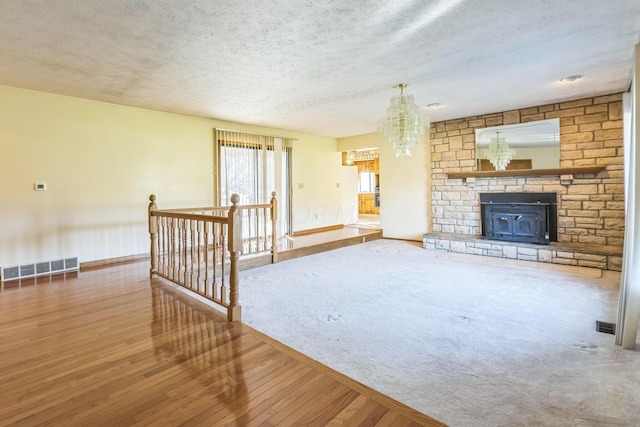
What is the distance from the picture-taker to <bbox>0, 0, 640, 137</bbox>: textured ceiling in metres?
2.46

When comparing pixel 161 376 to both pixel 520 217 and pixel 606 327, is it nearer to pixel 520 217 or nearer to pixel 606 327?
pixel 606 327

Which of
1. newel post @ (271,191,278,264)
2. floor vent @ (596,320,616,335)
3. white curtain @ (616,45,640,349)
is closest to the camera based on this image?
white curtain @ (616,45,640,349)

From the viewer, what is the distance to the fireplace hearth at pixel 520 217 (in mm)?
5531

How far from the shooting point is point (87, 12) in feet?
7.97

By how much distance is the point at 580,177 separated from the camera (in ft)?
17.2

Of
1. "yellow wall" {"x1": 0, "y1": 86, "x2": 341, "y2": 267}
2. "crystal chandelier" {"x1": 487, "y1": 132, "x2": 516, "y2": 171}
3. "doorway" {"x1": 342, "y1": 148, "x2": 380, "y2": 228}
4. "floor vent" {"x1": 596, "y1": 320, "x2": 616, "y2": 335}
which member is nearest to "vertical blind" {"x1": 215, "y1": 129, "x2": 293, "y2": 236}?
"yellow wall" {"x1": 0, "y1": 86, "x2": 341, "y2": 267}

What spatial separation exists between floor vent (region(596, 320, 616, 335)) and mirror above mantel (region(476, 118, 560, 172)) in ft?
11.3

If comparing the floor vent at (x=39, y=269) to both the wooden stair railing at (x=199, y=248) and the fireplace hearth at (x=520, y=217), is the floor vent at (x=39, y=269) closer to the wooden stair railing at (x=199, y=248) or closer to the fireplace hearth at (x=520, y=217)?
the wooden stair railing at (x=199, y=248)

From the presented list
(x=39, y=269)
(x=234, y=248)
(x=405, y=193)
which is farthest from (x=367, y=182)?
(x=234, y=248)

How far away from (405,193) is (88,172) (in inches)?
239

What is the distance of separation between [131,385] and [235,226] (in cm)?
130

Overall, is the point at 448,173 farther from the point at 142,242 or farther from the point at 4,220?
the point at 4,220

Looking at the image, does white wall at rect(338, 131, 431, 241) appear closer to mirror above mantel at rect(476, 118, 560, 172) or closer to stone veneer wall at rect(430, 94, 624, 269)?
stone veneer wall at rect(430, 94, 624, 269)

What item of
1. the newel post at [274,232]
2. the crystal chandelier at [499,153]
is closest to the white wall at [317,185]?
the newel post at [274,232]
